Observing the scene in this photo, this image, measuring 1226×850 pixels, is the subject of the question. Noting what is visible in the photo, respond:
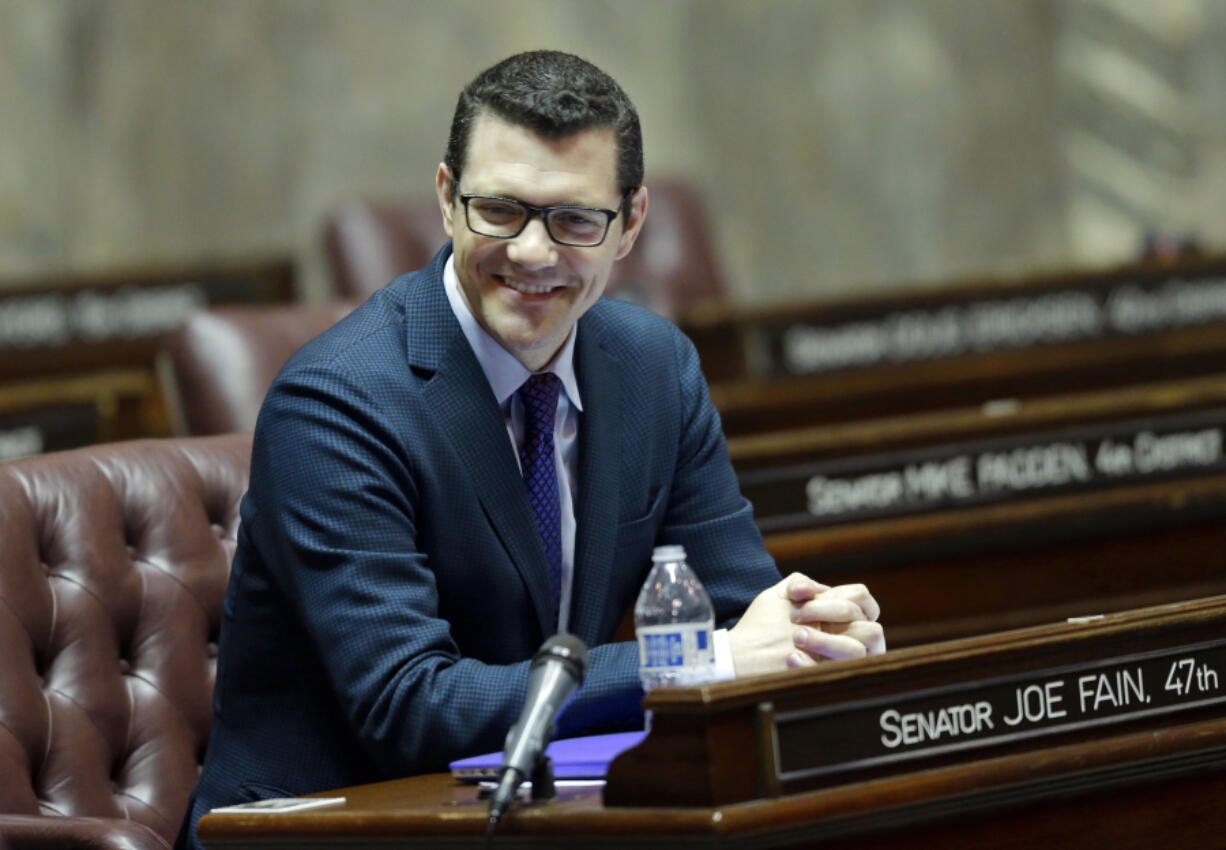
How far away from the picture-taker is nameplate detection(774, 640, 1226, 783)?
168cm

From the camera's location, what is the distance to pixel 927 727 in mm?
1743

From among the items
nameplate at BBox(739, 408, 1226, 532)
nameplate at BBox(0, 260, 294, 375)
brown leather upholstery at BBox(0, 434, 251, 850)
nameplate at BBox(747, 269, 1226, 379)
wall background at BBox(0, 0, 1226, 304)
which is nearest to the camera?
brown leather upholstery at BBox(0, 434, 251, 850)

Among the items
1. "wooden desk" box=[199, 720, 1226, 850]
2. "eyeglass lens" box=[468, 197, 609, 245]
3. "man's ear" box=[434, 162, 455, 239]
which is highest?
"man's ear" box=[434, 162, 455, 239]

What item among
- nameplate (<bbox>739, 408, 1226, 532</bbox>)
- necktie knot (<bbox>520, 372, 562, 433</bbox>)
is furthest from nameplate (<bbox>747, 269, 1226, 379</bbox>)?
necktie knot (<bbox>520, 372, 562, 433</bbox>)

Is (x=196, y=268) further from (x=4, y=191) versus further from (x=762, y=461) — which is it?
(x=762, y=461)

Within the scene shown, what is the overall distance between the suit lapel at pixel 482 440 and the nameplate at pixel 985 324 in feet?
9.51

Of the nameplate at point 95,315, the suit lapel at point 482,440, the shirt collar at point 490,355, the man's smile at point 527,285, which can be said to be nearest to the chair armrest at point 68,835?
the suit lapel at point 482,440

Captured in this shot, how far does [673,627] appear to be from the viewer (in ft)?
6.11

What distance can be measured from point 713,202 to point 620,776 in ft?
20.3

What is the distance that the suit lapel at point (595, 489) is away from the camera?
229 cm

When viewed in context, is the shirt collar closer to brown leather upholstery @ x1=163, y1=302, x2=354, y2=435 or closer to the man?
the man

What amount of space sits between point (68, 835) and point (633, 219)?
1.06 meters

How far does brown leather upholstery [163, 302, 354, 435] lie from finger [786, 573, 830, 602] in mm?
1788

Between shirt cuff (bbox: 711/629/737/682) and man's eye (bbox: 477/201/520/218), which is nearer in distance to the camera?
shirt cuff (bbox: 711/629/737/682)
